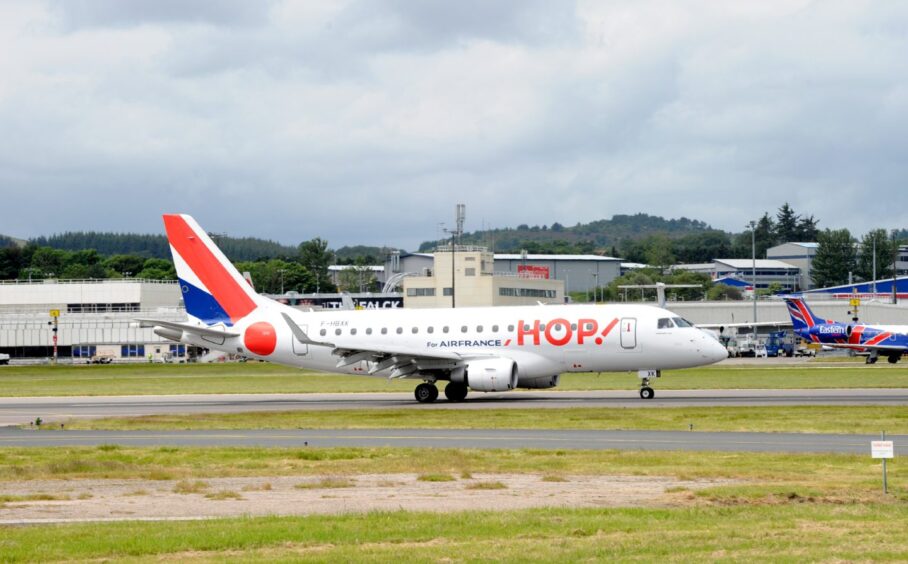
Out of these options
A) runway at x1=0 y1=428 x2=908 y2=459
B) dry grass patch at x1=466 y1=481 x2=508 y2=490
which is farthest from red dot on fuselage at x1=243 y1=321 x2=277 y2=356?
dry grass patch at x1=466 y1=481 x2=508 y2=490

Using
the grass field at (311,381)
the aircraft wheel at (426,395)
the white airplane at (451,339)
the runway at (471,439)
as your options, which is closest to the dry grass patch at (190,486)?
the runway at (471,439)

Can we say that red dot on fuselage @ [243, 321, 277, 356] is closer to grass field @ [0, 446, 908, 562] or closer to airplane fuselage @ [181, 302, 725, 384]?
Answer: airplane fuselage @ [181, 302, 725, 384]

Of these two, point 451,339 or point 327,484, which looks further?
point 451,339

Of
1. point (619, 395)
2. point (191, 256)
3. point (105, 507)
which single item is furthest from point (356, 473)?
point (191, 256)

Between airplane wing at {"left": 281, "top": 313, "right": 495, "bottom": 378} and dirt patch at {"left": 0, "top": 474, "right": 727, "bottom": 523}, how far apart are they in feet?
78.7

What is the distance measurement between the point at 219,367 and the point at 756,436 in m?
70.4

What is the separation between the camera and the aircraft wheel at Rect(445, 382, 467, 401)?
4984cm

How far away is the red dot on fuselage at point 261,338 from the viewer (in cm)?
5328

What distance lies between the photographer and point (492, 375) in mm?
47375

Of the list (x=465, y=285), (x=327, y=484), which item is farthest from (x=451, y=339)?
(x=465, y=285)

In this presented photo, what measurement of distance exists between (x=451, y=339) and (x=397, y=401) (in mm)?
3457

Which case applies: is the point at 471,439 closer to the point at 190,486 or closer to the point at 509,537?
the point at 190,486

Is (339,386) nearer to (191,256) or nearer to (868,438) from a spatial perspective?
(191,256)

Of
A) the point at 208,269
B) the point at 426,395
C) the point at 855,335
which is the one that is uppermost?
the point at 208,269
